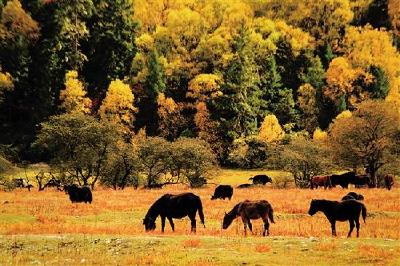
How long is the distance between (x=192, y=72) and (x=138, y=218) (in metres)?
68.7

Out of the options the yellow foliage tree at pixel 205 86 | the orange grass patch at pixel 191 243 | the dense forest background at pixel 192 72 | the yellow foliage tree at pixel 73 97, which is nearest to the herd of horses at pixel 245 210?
the orange grass patch at pixel 191 243

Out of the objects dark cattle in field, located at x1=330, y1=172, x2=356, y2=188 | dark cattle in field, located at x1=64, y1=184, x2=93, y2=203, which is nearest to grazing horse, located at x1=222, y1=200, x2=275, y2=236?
dark cattle in field, located at x1=64, y1=184, x2=93, y2=203

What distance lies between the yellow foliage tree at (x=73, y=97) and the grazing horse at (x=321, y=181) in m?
38.8

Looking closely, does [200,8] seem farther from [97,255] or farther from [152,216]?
[97,255]

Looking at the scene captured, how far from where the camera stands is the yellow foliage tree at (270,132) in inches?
3465

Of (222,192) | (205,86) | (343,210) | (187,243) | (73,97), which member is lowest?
(187,243)

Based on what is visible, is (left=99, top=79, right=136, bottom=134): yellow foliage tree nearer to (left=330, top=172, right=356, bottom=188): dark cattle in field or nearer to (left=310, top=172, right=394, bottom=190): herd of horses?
(left=310, top=172, right=394, bottom=190): herd of horses

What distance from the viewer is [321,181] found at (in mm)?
60594

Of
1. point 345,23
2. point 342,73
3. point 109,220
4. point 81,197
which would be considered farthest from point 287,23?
point 109,220

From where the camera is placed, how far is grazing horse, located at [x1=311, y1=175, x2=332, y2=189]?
197 feet

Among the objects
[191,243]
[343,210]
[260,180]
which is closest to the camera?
[191,243]

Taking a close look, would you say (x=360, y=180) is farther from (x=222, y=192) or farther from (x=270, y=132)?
(x=270, y=132)

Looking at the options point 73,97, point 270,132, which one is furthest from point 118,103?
point 270,132

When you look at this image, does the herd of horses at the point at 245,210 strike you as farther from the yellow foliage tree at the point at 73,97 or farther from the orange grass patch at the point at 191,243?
the yellow foliage tree at the point at 73,97
